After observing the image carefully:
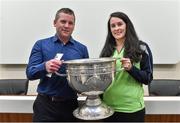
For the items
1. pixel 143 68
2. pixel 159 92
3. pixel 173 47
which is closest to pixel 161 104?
pixel 143 68

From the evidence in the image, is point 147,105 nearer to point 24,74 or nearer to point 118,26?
point 118,26

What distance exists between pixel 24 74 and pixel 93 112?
216cm

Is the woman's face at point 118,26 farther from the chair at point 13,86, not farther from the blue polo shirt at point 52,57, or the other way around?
the chair at point 13,86

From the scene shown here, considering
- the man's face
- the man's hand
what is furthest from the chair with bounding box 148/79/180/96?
the man's hand

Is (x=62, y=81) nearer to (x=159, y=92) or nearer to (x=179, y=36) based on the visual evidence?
(x=159, y=92)

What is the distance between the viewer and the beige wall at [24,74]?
309cm

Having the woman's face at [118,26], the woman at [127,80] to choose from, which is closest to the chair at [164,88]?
the woman at [127,80]

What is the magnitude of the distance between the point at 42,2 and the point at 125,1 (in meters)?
0.98

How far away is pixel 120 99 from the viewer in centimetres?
137

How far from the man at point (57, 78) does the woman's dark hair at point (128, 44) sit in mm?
164

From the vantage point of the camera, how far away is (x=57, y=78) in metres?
1.38

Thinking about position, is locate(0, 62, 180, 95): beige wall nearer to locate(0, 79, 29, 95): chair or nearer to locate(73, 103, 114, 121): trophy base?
locate(0, 79, 29, 95): chair

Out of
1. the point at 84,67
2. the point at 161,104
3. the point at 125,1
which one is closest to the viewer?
the point at 84,67

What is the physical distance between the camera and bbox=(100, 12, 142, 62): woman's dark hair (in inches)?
52.7
